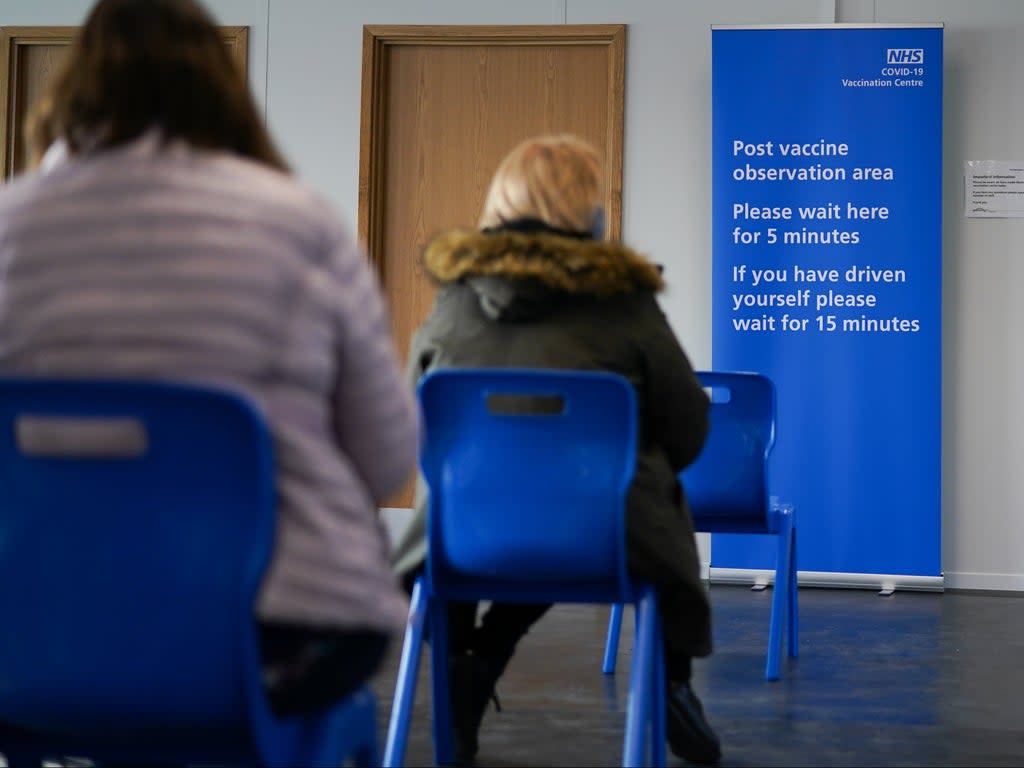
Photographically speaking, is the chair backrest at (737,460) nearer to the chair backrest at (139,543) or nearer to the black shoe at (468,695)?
the black shoe at (468,695)

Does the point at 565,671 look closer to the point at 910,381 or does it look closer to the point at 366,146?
the point at 910,381

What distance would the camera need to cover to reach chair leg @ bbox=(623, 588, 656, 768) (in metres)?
2.18

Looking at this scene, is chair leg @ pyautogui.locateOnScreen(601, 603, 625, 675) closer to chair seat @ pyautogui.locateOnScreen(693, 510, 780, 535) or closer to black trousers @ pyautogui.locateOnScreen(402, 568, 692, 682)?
chair seat @ pyautogui.locateOnScreen(693, 510, 780, 535)

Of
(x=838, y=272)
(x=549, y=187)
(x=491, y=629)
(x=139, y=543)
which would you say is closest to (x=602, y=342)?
(x=549, y=187)

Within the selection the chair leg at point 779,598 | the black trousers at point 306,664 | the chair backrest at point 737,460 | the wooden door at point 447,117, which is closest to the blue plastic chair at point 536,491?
the black trousers at point 306,664

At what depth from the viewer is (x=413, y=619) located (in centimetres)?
235

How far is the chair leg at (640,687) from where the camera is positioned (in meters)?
2.18

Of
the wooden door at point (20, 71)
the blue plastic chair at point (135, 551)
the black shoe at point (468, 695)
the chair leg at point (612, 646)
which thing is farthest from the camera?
the wooden door at point (20, 71)

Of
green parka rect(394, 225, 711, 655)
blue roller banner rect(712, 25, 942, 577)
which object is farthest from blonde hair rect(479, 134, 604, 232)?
blue roller banner rect(712, 25, 942, 577)

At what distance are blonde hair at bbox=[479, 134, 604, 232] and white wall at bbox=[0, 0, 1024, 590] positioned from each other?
11.6ft

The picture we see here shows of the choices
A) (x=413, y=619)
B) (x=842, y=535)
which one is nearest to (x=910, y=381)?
(x=842, y=535)

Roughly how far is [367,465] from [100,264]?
0.33 meters

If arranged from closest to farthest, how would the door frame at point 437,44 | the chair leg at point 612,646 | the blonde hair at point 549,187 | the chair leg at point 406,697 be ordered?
the chair leg at point 406,697 < the blonde hair at point 549,187 < the chair leg at point 612,646 < the door frame at point 437,44

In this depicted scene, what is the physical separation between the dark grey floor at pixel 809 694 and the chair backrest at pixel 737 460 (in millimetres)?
465
